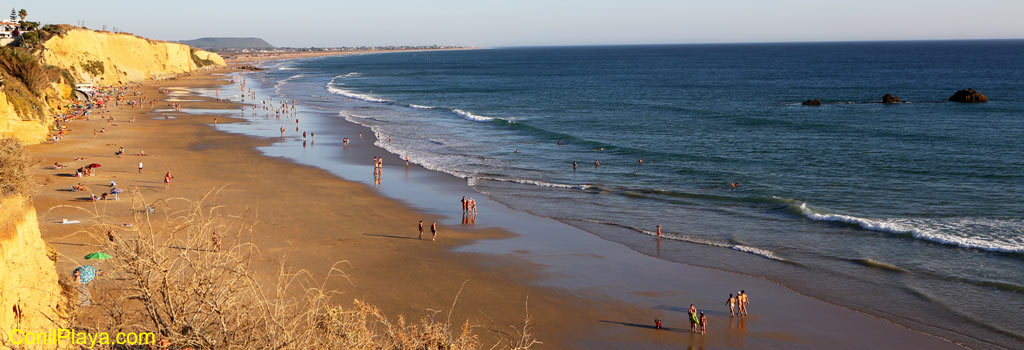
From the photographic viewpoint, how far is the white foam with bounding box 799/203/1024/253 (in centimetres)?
2716

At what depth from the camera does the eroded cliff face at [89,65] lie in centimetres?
4631

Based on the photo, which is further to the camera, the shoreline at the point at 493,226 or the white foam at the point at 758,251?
the white foam at the point at 758,251

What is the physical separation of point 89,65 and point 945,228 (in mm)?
103955

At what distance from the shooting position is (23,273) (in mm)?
13883

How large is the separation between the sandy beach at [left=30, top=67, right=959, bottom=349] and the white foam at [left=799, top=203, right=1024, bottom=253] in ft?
29.0

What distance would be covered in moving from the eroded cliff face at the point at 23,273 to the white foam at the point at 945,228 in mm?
28194

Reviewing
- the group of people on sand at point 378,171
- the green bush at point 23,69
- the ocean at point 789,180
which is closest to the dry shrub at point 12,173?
the ocean at point 789,180

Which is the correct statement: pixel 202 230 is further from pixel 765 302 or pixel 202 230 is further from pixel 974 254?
pixel 974 254

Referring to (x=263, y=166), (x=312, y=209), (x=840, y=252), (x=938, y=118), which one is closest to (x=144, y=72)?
(x=263, y=166)

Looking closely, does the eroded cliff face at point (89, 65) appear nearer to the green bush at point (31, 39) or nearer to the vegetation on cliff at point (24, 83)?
the vegetation on cliff at point (24, 83)

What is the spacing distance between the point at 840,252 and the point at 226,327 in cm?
2418

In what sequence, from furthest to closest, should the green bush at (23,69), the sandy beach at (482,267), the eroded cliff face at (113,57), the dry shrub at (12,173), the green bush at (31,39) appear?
the eroded cliff face at (113,57)
the green bush at (31,39)
the green bush at (23,69)
the sandy beach at (482,267)
the dry shrub at (12,173)

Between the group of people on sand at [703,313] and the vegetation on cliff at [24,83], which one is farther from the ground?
the vegetation on cliff at [24,83]

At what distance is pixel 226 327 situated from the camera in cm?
856
